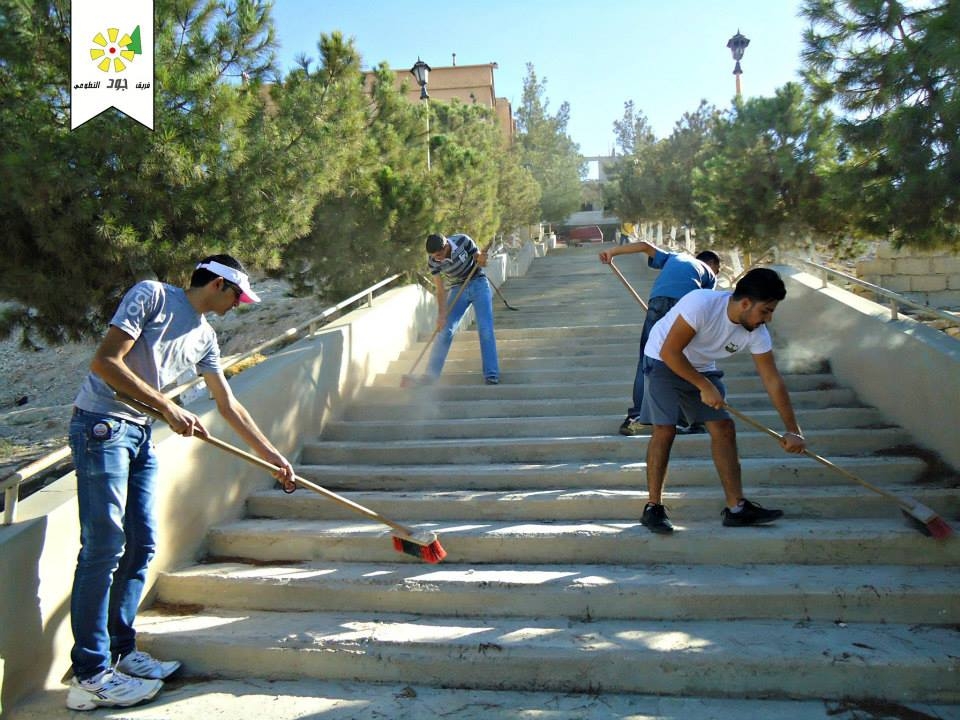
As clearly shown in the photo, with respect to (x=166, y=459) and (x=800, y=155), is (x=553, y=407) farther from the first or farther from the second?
(x=800, y=155)

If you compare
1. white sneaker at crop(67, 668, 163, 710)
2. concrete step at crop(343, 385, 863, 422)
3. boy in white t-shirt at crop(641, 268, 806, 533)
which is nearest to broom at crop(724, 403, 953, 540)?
boy in white t-shirt at crop(641, 268, 806, 533)

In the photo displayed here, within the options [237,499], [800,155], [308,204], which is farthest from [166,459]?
[800,155]

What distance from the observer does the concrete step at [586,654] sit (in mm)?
3090

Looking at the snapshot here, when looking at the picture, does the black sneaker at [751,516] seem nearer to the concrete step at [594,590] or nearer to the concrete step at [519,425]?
the concrete step at [594,590]

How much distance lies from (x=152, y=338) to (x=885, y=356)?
460cm

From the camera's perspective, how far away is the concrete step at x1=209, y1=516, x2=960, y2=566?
3.86 m

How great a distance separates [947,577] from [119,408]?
12.3 feet

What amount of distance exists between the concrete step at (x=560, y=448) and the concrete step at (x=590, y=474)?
0.09 metres

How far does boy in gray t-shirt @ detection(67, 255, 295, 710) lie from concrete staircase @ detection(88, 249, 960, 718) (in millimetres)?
328

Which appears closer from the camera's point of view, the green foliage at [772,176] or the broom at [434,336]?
the broom at [434,336]

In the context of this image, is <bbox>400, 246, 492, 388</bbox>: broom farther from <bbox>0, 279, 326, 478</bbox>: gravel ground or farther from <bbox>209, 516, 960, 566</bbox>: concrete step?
<bbox>0, 279, 326, 478</bbox>: gravel ground

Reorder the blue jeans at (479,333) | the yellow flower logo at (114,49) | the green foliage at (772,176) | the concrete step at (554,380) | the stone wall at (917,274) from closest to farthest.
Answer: the yellow flower logo at (114,49)
the concrete step at (554,380)
the blue jeans at (479,333)
the green foliage at (772,176)
the stone wall at (917,274)

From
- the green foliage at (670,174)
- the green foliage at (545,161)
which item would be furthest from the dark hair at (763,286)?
the green foliage at (545,161)

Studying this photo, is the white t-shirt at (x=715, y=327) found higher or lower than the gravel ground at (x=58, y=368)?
higher
